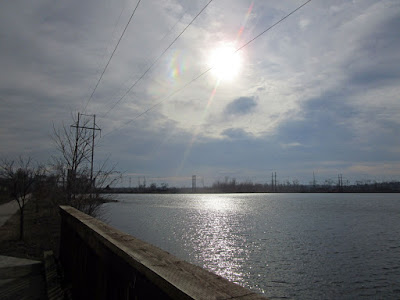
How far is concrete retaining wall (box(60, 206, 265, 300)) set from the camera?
162 cm

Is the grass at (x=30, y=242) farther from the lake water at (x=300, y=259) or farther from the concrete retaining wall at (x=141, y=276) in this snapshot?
the concrete retaining wall at (x=141, y=276)

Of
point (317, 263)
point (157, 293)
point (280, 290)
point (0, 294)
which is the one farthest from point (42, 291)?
point (317, 263)

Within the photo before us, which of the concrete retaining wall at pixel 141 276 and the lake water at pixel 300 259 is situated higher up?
the concrete retaining wall at pixel 141 276

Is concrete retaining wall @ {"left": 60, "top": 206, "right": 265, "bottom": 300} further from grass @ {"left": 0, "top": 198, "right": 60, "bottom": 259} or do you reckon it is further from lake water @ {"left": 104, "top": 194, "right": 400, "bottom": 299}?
lake water @ {"left": 104, "top": 194, "right": 400, "bottom": 299}

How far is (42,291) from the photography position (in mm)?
5445

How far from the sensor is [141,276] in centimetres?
205

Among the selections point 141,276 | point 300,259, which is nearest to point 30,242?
point 141,276

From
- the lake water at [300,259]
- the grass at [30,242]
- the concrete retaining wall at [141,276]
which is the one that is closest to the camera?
the concrete retaining wall at [141,276]

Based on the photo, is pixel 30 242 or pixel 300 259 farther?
pixel 300 259

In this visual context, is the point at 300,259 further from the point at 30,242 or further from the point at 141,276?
the point at 141,276

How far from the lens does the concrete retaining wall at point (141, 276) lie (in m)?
1.62

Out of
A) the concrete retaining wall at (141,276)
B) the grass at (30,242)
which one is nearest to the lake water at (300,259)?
the grass at (30,242)

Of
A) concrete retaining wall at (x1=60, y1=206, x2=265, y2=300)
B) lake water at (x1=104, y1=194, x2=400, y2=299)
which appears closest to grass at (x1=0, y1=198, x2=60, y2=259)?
lake water at (x1=104, y1=194, x2=400, y2=299)

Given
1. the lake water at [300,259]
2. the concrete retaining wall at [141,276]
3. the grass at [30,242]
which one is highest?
the concrete retaining wall at [141,276]
